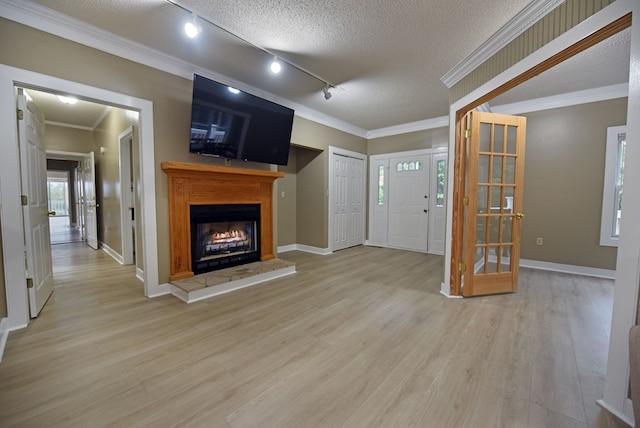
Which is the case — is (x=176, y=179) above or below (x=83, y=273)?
above

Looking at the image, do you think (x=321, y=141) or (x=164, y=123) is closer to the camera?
(x=164, y=123)

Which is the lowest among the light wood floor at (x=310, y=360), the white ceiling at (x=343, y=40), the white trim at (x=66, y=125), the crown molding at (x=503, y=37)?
the light wood floor at (x=310, y=360)

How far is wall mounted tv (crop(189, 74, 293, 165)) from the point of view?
9.46 ft

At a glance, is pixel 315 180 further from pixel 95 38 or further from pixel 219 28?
pixel 95 38

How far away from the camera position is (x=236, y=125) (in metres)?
3.20

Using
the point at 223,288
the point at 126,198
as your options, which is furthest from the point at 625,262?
the point at 126,198

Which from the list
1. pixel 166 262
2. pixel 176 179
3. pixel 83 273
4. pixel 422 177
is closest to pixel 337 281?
pixel 166 262

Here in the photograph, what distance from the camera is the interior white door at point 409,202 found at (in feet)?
17.1

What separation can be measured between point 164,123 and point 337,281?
280cm

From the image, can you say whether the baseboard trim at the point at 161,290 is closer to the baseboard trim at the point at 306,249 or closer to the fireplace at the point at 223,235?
the fireplace at the point at 223,235

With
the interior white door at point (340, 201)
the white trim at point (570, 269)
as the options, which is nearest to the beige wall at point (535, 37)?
the interior white door at point (340, 201)

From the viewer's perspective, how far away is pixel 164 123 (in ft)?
9.52

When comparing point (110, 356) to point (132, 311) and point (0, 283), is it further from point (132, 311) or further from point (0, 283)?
point (0, 283)

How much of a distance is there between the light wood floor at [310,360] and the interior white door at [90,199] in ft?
9.77
